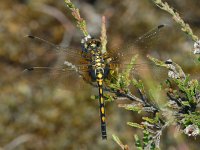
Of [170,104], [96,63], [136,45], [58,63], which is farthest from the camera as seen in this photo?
[58,63]

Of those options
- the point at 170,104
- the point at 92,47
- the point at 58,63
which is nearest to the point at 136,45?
the point at 92,47

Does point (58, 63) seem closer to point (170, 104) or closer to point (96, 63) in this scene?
point (96, 63)

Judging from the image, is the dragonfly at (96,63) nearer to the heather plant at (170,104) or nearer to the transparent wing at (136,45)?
the transparent wing at (136,45)

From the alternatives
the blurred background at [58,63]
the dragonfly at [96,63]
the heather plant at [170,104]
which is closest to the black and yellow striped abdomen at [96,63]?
the dragonfly at [96,63]

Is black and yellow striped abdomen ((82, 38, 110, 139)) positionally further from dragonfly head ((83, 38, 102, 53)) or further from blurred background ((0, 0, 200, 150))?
blurred background ((0, 0, 200, 150))

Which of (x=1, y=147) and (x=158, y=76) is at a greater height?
(x=158, y=76)

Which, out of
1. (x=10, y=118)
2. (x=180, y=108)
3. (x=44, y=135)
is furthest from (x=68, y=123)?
(x=180, y=108)

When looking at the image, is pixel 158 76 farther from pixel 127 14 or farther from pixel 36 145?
pixel 127 14

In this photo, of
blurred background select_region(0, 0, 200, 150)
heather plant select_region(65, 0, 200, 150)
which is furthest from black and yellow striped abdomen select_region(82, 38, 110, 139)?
blurred background select_region(0, 0, 200, 150)
